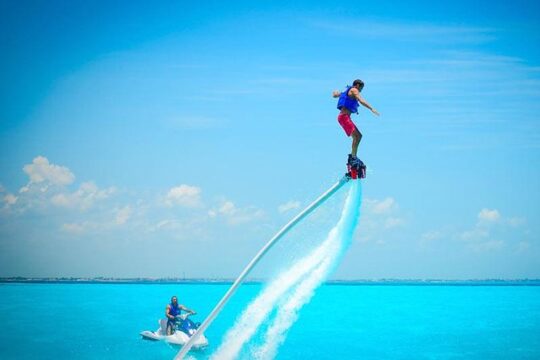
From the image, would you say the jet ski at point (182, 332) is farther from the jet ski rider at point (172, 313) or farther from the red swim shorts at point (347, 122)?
the red swim shorts at point (347, 122)

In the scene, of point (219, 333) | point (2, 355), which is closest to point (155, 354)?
point (2, 355)

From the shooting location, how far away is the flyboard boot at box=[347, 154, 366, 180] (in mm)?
15586

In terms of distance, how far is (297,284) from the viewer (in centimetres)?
2323

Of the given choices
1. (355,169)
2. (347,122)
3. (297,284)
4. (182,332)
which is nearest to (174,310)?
(182,332)

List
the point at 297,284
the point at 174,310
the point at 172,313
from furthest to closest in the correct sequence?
the point at 172,313 < the point at 174,310 < the point at 297,284

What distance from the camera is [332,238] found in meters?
20.7

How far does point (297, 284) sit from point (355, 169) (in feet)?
29.3

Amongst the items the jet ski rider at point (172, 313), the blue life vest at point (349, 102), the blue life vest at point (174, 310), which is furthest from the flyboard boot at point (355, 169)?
the blue life vest at point (174, 310)

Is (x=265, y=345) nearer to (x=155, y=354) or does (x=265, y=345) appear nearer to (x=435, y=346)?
(x=155, y=354)

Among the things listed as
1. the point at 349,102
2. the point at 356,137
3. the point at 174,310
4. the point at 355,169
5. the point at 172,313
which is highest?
the point at 349,102

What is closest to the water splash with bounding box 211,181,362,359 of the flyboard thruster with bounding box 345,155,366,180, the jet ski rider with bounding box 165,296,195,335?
the flyboard thruster with bounding box 345,155,366,180

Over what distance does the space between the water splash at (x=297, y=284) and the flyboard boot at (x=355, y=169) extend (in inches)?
31.7

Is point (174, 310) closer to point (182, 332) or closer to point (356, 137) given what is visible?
point (182, 332)

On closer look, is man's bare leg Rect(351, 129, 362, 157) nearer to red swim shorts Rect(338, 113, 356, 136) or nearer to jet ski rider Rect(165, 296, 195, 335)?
red swim shorts Rect(338, 113, 356, 136)
